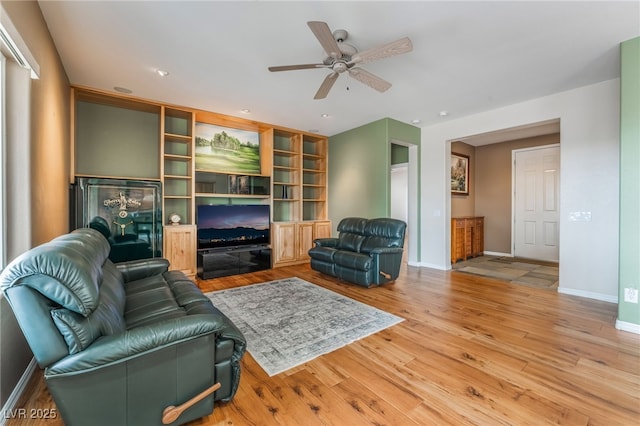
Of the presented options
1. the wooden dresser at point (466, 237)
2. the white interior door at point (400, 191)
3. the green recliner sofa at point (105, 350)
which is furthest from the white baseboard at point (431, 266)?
the green recliner sofa at point (105, 350)

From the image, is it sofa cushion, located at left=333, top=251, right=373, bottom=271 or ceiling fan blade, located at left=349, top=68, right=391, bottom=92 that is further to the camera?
sofa cushion, located at left=333, top=251, right=373, bottom=271

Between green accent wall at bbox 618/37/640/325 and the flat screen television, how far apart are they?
4797mm

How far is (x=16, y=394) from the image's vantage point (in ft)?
5.39

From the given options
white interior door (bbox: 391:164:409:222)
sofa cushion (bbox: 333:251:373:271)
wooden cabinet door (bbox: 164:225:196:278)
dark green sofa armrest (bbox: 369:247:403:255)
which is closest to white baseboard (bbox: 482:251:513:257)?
white interior door (bbox: 391:164:409:222)

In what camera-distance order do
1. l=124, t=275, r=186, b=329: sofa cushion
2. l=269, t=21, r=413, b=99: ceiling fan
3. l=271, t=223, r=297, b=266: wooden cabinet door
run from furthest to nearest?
l=271, t=223, r=297, b=266: wooden cabinet door, l=269, t=21, r=413, b=99: ceiling fan, l=124, t=275, r=186, b=329: sofa cushion

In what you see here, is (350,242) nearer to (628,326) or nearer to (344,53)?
(344,53)

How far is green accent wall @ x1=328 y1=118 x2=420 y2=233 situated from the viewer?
16.4 ft

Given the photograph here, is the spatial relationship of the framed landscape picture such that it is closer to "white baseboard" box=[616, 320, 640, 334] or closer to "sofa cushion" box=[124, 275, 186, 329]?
"white baseboard" box=[616, 320, 640, 334]

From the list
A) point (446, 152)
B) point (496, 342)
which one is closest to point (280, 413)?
point (496, 342)

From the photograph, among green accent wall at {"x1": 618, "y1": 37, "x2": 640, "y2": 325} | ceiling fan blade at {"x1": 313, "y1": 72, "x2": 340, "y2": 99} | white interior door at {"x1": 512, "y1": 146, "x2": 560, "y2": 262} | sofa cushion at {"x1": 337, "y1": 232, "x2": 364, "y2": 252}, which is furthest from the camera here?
white interior door at {"x1": 512, "y1": 146, "x2": 560, "y2": 262}

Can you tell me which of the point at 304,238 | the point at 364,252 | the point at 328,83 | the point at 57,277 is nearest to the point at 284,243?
the point at 304,238

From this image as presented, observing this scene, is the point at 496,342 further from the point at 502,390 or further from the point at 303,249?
the point at 303,249

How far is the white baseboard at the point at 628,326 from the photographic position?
2.57m

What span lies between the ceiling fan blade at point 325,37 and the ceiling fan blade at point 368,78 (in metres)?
0.25
